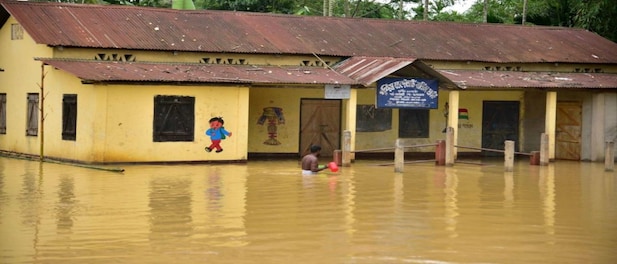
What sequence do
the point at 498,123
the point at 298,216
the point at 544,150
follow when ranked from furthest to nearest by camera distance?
the point at 498,123
the point at 544,150
the point at 298,216

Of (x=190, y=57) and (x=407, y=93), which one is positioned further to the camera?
(x=407, y=93)

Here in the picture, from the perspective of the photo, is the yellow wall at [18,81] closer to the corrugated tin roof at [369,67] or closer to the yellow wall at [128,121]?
the yellow wall at [128,121]

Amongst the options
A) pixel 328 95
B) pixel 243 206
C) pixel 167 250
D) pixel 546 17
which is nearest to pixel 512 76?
pixel 328 95

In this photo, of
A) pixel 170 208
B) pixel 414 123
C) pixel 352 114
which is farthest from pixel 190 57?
pixel 170 208

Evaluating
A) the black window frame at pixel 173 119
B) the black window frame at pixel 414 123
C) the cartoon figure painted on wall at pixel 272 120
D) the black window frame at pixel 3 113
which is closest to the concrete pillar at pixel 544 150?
the black window frame at pixel 414 123

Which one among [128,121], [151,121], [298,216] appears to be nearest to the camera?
[298,216]

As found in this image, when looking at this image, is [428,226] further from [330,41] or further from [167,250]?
[330,41]

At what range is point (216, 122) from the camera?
27.0 meters

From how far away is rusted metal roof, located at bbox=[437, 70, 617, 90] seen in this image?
29609 mm

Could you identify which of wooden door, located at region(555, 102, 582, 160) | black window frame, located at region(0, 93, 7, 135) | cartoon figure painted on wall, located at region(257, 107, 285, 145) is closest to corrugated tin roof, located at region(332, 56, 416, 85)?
cartoon figure painted on wall, located at region(257, 107, 285, 145)

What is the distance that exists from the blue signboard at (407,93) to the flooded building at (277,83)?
4 centimetres

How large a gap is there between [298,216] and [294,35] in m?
15.1

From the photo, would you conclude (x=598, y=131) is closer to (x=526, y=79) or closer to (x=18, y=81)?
(x=526, y=79)

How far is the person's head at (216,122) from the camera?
26922 millimetres
